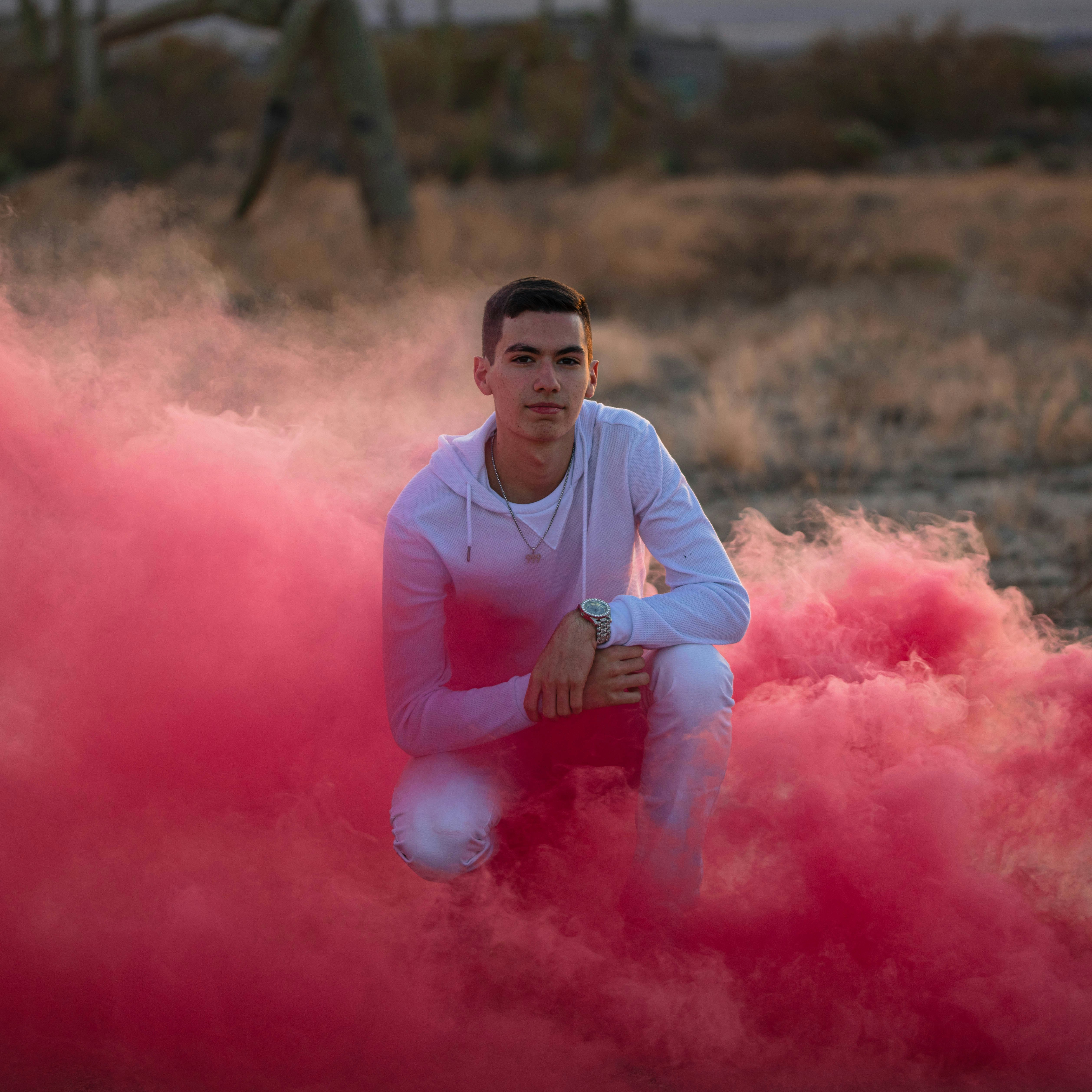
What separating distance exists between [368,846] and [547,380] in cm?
101

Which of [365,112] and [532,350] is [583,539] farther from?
[365,112]

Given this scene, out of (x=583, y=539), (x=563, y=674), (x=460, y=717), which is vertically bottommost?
(x=460, y=717)

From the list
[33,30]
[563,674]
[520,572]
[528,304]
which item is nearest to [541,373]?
[528,304]

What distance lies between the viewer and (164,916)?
2.00 metres

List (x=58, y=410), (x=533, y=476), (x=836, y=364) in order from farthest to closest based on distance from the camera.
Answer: (x=836, y=364), (x=58, y=410), (x=533, y=476)

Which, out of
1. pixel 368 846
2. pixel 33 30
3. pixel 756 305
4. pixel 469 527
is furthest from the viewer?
pixel 33 30

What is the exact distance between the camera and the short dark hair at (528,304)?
2.07 metres

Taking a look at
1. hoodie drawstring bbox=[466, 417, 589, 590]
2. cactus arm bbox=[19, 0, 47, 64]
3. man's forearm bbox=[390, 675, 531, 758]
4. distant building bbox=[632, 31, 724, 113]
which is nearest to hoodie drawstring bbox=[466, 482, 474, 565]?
hoodie drawstring bbox=[466, 417, 589, 590]

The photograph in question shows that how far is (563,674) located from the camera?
201 cm

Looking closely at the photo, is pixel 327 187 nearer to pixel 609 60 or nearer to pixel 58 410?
pixel 609 60

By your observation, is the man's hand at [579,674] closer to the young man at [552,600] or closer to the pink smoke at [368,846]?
the young man at [552,600]

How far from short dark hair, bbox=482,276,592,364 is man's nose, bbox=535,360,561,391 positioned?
0.34 ft

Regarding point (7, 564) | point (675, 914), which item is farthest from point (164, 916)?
point (675, 914)

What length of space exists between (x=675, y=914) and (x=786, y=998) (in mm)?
242
